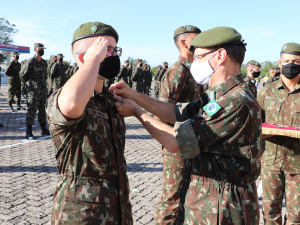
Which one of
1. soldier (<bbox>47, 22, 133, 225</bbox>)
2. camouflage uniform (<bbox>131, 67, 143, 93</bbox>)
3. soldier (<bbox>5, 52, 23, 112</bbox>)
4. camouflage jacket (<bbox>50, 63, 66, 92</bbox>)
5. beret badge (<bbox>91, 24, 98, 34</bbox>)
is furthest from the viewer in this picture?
camouflage uniform (<bbox>131, 67, 143, 93</bbox>)

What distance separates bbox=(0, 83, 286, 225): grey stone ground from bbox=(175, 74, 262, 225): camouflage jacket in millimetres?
1910

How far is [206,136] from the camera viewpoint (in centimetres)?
177

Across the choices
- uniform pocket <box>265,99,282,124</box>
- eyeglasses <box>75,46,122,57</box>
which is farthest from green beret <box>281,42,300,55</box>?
eyeglasses <box>75,46,122,57</box>

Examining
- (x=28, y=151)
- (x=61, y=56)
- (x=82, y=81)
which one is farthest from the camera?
(x=61, y=56)

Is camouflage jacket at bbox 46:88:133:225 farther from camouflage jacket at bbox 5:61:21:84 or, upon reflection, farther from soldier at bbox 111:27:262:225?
camouflage jacket at bbox 5:61:21:84

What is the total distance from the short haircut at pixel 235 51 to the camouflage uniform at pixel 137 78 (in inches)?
612

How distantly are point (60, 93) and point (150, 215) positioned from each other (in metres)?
2.71

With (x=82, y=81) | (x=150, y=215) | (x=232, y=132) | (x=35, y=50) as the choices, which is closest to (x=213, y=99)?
(x=232, y=132)

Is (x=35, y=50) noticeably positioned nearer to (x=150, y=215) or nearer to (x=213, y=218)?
(x=150, y=215)

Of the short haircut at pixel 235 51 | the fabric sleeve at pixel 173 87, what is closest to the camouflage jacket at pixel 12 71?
the fabric sleeve at pixel 173 87

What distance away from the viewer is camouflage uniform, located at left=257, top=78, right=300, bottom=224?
10.3 feet

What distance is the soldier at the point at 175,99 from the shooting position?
3.14 metres

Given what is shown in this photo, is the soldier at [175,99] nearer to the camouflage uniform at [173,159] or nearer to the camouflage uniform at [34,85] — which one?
the camouflage uniform at [173,159]

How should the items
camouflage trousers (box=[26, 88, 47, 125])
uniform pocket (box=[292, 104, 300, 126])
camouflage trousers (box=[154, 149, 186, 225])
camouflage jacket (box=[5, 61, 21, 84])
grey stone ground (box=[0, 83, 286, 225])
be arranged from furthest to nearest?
camouflage jacket (box=[5, 61, 21, 84]) → camouflage trousers (box=[26, 88, 47, 125]) → grey stone ground (box=[0, 83, 286, 225]) → uniform pocket (box=[292, 104, 300, 126]) → camouflage trousers (box=[154, 149, 186, 225])
